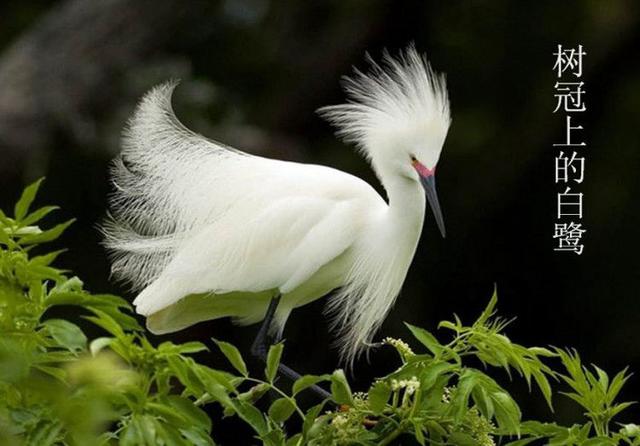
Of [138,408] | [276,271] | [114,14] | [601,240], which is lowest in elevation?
[138,408]

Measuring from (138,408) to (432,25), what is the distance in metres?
4.94

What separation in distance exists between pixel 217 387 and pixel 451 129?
452cm

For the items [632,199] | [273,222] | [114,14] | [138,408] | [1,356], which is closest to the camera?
[1,356]

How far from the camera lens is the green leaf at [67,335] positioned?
124 cm

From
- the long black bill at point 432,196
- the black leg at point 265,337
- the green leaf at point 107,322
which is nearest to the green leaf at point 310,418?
the green leaf at point 107,322

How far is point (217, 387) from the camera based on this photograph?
132cm

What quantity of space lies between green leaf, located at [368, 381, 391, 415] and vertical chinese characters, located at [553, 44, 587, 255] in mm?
3475

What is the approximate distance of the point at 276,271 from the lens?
9.08 ft

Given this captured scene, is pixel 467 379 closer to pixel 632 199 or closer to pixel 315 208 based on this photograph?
pixel 315 208

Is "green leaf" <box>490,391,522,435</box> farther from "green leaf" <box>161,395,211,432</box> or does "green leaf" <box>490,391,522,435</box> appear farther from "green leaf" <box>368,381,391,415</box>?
"green leaf" <box>161,395,211,432</box>

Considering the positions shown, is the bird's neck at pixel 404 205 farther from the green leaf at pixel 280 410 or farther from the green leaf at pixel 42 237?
the green leaf at pixel 42 237

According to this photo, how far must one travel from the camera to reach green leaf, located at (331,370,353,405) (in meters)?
1.47

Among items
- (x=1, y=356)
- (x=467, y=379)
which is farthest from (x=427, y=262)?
(x=1, y=356)

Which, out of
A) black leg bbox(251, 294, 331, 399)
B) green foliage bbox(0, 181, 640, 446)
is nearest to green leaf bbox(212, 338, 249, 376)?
green foliage bbox(0, 181, 640, 446)
